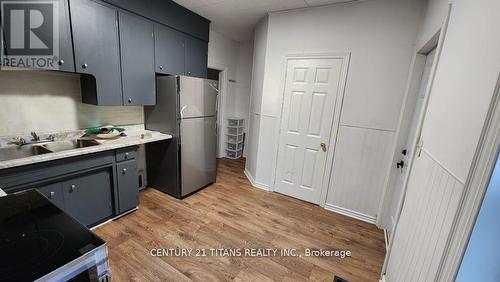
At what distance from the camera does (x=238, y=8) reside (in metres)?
2.79

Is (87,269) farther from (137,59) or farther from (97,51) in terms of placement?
(137,59)

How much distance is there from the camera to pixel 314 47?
2656 mm

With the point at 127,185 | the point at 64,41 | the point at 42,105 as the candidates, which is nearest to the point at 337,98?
the point at 127,185

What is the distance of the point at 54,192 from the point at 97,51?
137cm

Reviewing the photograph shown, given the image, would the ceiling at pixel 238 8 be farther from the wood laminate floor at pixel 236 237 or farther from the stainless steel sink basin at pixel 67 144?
the wood laminate floor at pixel 236 237

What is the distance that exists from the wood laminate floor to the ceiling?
2571 millimetres

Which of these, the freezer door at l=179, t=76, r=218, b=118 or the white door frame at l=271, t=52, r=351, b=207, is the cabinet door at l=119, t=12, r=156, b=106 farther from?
the white door frame at l=271, t=52, r=351, b=207

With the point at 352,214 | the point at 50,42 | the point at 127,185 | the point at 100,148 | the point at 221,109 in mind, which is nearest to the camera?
the point at 50,42

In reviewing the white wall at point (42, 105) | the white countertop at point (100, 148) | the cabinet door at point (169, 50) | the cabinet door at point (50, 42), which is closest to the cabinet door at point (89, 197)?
the white countertop at point (100, 148)

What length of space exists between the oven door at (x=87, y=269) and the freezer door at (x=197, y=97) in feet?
6.84

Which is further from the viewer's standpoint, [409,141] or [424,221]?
[409,141]

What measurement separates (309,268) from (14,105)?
3042 mm

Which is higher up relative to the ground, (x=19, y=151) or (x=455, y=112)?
(x=455, y=112)

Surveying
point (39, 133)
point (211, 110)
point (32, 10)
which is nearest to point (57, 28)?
point (32, 10)
